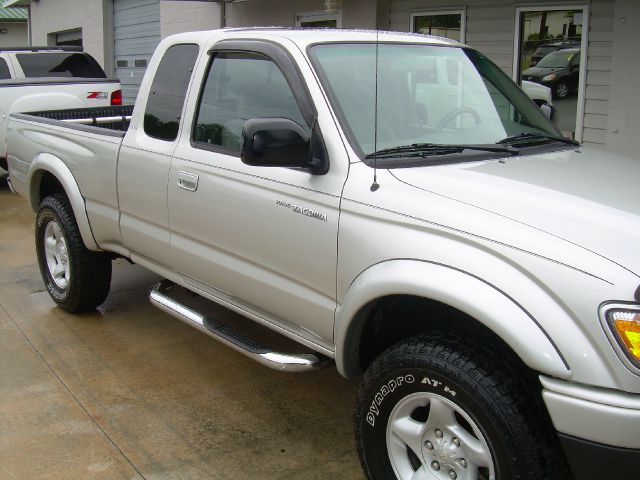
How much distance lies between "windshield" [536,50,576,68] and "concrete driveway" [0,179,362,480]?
5.13 m

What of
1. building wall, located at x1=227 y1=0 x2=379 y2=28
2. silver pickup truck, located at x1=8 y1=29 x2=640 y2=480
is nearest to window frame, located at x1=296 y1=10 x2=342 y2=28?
building wall, located at x1=227 y1=0 x2=379 y2=28

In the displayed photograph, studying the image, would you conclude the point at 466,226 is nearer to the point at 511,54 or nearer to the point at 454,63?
the point at 454,63

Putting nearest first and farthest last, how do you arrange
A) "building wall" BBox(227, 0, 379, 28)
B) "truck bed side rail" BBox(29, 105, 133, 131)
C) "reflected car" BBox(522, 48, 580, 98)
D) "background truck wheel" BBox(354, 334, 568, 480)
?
"background truck wheel" BBox(354, 334, 568, 480)
"truck bed side rail" BBox(29, 105, 133, 131)
"reflected car" BBox(522, 48, 580, 98)
"building wall" BBox(227, 0, 379, 28)

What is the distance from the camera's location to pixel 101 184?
478 cm

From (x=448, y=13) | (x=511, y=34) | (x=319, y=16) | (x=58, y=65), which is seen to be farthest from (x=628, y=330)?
(x=58, y=65)

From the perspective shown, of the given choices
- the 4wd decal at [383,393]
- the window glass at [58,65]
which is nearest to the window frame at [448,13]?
the window glass at [58,65]

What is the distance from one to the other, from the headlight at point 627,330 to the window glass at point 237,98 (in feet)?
5.79

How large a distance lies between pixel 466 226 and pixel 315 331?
1.00 metres

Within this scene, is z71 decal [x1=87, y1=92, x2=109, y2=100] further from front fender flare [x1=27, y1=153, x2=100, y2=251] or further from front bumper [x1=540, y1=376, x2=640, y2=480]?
front bumper [x1=540, y1=376, x2=640, y2=480]

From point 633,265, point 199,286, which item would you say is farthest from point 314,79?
point 633,265

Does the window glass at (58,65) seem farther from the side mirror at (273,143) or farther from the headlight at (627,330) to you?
the headlight at (627,330)

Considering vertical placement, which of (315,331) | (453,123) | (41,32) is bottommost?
(315,331)

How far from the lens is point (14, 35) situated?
3662 centimetres

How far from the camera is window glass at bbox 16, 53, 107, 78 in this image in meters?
11.3
